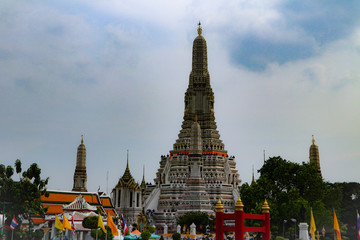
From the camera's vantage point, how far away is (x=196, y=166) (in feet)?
285

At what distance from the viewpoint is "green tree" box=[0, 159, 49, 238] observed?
163 feet

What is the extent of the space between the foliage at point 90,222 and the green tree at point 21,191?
524 centimetres

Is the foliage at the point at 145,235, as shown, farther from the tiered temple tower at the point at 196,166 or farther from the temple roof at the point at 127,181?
the temple roof at the point at 127,181

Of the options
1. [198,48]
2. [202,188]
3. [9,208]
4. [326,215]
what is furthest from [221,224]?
[198,48]

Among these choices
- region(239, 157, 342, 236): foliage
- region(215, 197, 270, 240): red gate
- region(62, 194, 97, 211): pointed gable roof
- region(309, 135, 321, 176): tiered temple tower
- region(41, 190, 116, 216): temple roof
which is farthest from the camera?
region(309, 135, 321, 176): tiered temple tower

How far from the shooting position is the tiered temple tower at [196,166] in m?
84.9

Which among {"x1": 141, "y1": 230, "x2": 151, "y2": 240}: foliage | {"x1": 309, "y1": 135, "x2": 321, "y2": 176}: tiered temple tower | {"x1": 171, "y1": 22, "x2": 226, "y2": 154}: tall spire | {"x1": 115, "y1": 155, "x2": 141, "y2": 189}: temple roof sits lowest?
{"x1": 141, "y1": 230, "x2": 151, "y2": 240}: foliage

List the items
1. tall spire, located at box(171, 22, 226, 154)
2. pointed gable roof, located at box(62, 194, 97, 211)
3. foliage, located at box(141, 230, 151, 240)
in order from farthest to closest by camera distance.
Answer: tall spire, located at box(171, 22, 226, 154), pointed gable roof, located at box(62, 194, 97, 211), foliage, located at box(141, 230, 151, 240)

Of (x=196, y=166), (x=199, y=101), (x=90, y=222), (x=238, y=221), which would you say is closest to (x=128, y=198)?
(x=196, y=166)

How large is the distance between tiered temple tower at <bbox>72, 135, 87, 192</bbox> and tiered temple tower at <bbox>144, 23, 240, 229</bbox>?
1260 centimetres

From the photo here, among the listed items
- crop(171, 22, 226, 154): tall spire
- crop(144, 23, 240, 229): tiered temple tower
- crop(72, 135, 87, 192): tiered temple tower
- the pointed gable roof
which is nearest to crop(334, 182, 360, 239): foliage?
crop(144, 23, 240, 229): tiered temple tower

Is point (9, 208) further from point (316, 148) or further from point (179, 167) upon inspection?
point (316, 148)

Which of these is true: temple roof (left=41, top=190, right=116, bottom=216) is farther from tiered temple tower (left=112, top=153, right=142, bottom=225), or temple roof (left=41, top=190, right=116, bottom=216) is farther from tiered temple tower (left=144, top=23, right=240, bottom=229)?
tiered temple tower (left=144, top=23, right=240, bottom=229)

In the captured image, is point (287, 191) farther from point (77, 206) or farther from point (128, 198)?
point (128, 198)
